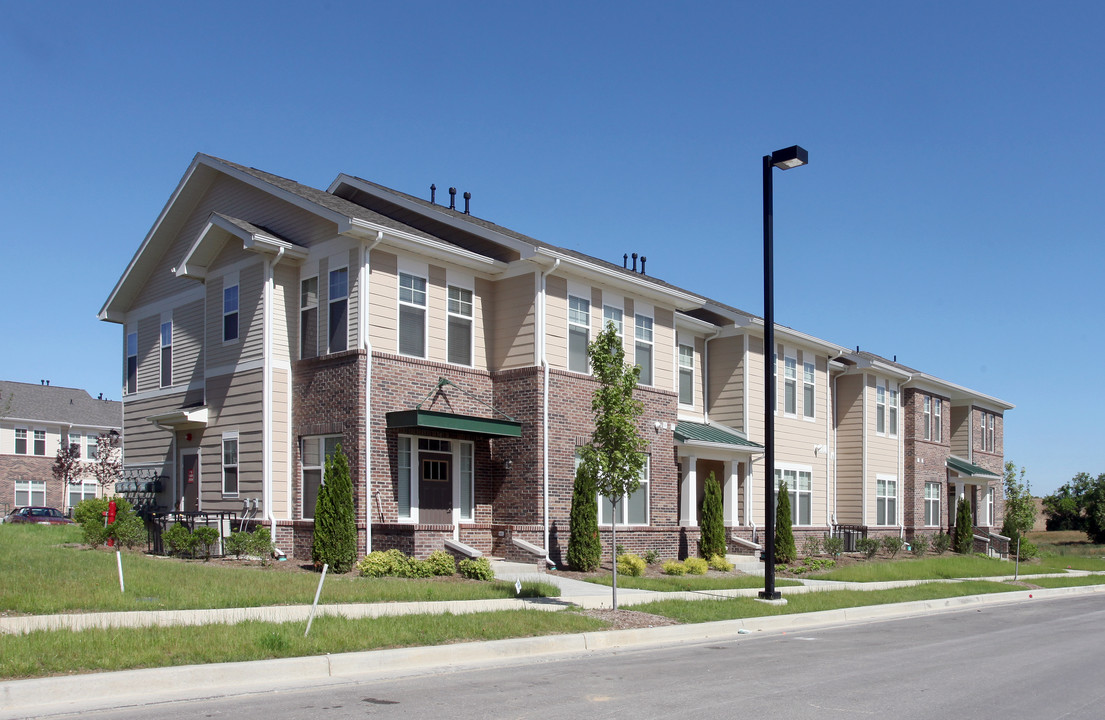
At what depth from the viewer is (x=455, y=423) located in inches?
790

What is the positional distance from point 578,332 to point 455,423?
434cm

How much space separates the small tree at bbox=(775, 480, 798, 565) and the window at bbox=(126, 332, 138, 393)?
1792 centimetres

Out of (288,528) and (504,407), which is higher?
(504,407)

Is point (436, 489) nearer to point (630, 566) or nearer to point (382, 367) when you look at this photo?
point (382, 367)

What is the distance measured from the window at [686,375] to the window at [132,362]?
15.2m

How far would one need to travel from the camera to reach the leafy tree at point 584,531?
811 inches

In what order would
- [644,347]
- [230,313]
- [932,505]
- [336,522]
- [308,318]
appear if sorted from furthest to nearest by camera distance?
1. [932,505]
2. [644,347]
3. [230,313]
4. [308,318]
5. [336,522]

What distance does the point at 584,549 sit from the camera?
67.6 feet

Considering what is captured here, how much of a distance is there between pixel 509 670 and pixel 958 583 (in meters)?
17.3

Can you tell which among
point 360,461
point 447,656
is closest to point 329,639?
point 447,656

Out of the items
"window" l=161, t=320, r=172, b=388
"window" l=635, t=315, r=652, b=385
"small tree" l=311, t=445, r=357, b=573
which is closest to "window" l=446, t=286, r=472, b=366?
"small tree" l=311, t=445, r=357, b=573

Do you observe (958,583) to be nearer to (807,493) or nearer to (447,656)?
(807,493)

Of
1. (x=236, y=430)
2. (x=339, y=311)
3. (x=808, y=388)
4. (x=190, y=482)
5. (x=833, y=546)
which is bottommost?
(x=833, y=546)

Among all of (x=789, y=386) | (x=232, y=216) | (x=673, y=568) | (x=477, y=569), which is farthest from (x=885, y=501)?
(x=232, y=216)
